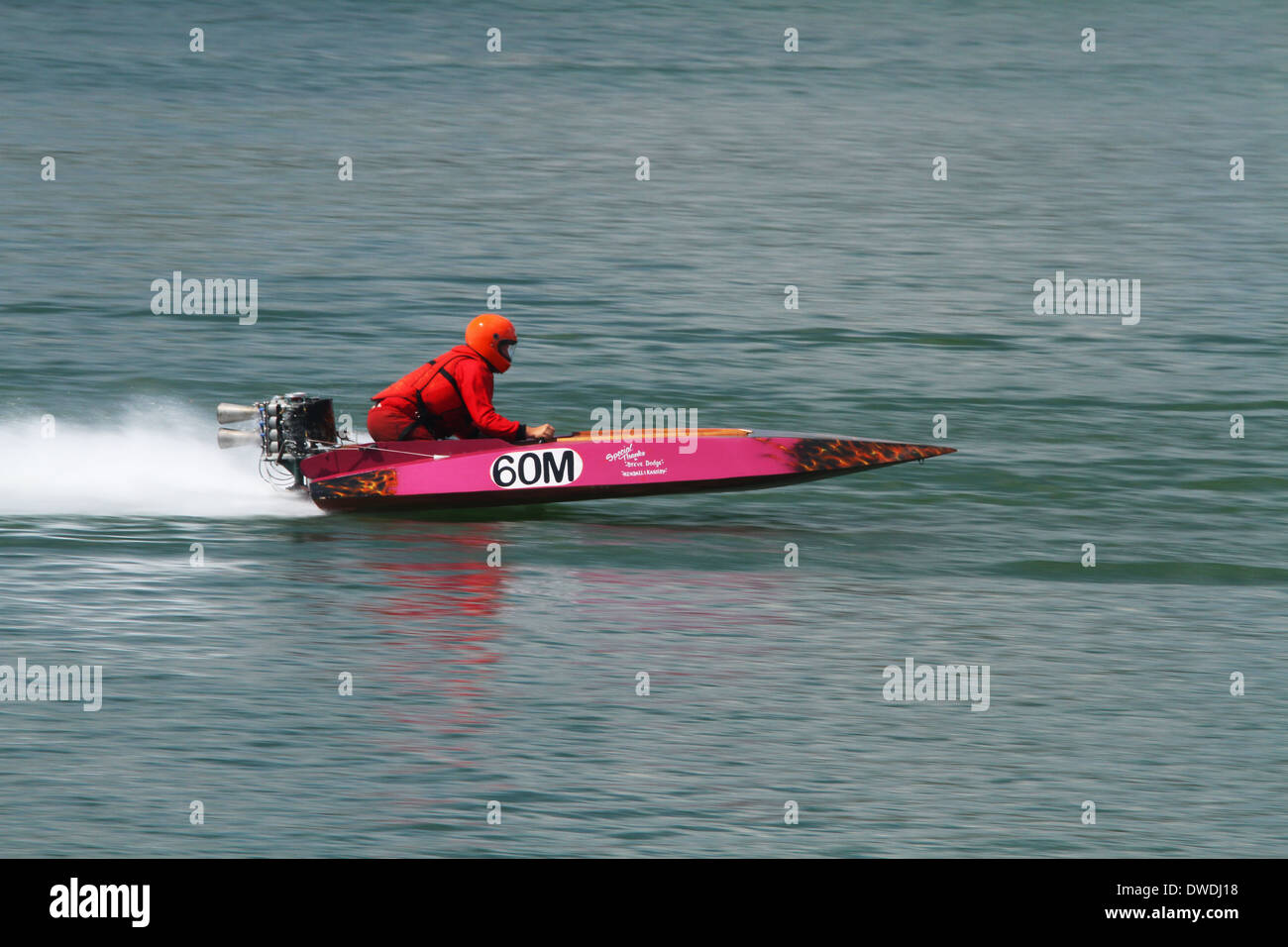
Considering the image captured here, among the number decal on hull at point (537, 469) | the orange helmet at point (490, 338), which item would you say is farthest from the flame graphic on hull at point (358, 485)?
the orange helmet at point (490, 338)

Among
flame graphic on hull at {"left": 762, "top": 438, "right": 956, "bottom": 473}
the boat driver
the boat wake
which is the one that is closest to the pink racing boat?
flame graphic on hull at {"left": 762, "top": 438, "right": 956, "bottom": 473}

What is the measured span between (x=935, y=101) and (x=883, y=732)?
1063 inches

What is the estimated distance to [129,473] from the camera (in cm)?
1623

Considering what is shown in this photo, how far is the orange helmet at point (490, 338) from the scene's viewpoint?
46.6 ft

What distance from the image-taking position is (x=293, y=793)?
367 inches

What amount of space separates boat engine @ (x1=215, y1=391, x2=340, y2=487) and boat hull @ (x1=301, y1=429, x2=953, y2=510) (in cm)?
17

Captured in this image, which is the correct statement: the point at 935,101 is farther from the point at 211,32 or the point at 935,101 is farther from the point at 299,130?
the point at 211,32

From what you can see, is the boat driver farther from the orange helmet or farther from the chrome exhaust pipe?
the chrome exhaust pipe

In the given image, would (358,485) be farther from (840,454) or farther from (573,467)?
(840,454)

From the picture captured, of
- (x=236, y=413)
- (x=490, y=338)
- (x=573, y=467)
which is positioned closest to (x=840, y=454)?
(x=573, y=467)

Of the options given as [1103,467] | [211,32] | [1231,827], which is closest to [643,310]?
[1103,467]

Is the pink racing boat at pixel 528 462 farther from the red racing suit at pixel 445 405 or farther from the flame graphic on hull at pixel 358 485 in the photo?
the red racing suit at pixel 445 405

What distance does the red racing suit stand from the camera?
14320mm

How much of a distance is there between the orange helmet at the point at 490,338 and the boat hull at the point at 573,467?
705 mm
